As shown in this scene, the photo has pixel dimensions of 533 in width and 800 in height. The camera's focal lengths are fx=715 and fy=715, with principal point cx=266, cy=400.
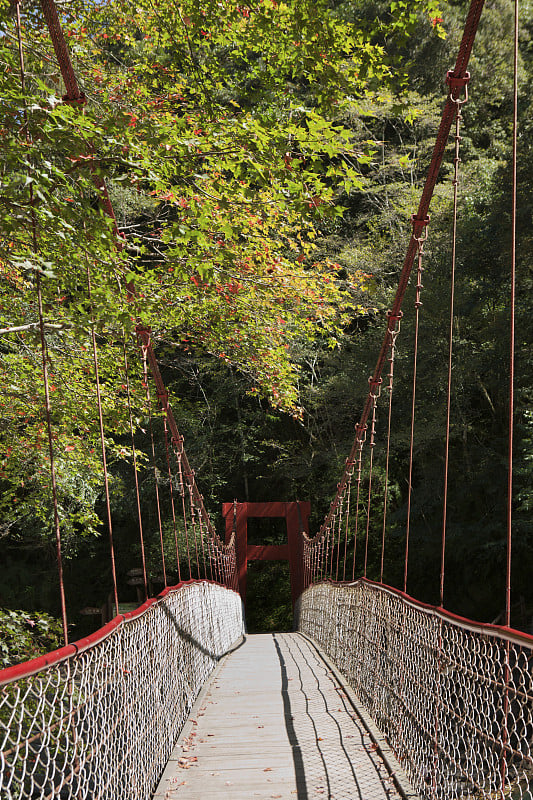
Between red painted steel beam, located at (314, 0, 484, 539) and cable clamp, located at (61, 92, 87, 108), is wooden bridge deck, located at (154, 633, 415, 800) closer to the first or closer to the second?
red painted steel beam, located at (314, 0, 484, 539)

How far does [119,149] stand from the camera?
7.89 feet

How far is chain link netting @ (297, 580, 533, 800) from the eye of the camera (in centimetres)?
142

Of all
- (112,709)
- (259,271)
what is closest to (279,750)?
(112,709)

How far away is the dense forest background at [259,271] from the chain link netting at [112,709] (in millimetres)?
950

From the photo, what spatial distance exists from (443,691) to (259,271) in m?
3.46

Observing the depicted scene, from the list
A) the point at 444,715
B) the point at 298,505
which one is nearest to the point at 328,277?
the point at 444,715

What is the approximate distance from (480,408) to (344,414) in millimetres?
2044

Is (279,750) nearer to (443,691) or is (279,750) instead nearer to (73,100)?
(443,691)

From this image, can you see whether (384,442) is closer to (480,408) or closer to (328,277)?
(480,408)

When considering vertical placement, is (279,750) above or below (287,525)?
below

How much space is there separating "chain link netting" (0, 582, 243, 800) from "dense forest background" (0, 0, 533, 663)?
950mm

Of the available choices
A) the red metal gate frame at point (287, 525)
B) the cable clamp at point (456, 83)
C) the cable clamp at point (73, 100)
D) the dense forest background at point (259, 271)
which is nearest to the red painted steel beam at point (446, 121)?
the cable clamp at point (456, 83)

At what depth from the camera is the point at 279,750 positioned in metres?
2.51

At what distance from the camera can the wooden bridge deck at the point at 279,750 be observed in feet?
6.88
